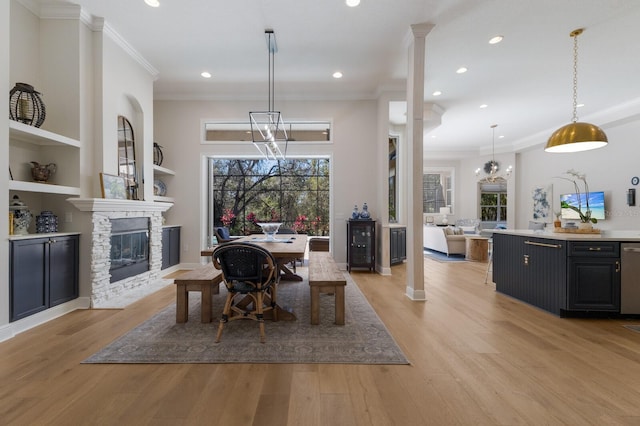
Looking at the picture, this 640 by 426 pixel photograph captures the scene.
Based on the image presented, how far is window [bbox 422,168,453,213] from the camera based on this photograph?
33.9 feet

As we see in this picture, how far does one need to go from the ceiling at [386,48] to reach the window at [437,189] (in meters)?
4.19

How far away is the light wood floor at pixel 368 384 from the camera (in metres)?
1.52

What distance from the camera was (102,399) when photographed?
1.66 m

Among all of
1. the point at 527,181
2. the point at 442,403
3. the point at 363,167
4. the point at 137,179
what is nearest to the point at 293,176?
the point at 363,167

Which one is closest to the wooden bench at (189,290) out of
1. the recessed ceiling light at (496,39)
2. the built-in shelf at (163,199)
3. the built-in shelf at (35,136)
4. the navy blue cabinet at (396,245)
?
the built-in shelf at (35,136)

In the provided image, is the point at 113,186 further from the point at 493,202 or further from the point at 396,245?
the point at 493,202

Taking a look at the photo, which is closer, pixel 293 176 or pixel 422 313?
pixel 422 313

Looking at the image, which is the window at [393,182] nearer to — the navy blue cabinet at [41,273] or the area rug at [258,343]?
the area rug at [258,343]

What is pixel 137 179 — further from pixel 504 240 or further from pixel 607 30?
pixel 607 30

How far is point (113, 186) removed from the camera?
3.71 m

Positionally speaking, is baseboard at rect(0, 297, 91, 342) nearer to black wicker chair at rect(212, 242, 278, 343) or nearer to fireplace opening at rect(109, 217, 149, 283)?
fireplace opening at rect(109, 217, 149, 283)

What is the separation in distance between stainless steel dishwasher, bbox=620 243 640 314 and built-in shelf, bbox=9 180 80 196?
602 cm

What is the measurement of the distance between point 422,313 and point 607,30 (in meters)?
4.22

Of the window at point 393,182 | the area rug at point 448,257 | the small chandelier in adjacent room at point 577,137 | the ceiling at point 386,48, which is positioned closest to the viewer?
the small chandelier in adjacent room at point 577,137
